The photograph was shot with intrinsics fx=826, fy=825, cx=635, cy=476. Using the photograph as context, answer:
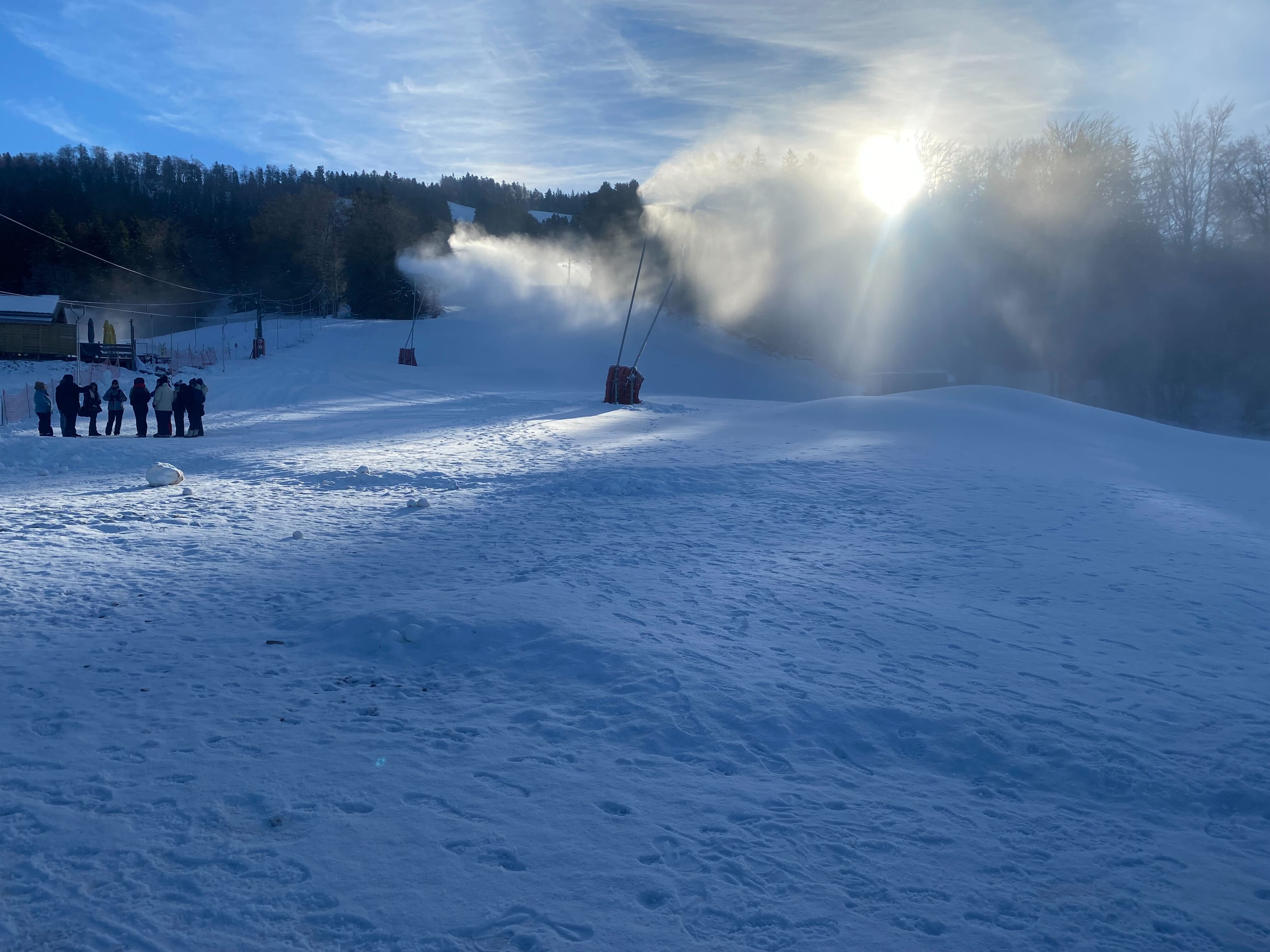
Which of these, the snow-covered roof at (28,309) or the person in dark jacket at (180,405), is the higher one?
the snow-covered roof at (28,309)

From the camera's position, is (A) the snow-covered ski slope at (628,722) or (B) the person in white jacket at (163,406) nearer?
(A) the snow-covered ski slope at (628,722)

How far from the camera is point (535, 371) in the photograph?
47219 mm

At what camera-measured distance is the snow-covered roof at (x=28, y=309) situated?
47.4m

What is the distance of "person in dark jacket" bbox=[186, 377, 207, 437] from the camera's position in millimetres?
17562

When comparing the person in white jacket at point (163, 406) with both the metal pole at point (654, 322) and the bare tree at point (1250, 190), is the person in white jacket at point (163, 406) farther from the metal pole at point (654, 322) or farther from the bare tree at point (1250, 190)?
the bare tree at point (1250, 190)

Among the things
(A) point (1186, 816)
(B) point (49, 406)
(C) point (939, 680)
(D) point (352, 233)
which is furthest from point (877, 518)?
(D) point (352, 233)

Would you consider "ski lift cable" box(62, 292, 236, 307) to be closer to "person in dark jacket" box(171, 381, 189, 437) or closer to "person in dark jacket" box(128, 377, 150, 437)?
"person in dark jacket" box(128, 377, 150, 437)

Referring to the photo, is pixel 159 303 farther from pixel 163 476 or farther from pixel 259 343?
pixel 163 476

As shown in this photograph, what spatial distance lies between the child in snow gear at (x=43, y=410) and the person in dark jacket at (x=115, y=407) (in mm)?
1058

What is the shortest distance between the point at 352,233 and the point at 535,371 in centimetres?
3797

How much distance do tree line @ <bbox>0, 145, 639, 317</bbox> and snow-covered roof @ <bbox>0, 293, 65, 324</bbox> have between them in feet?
81.5

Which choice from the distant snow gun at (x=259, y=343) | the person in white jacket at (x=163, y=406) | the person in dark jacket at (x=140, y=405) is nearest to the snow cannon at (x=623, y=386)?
the person in white jacket at (x=163, y=406)

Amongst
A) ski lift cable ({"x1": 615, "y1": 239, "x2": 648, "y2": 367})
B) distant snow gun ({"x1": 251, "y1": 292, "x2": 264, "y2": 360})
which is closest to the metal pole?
ski lift cable ({"x1": 615, "y1": 239, "x2": 648, "y2": 367})

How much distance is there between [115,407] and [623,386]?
15439 millimetres
